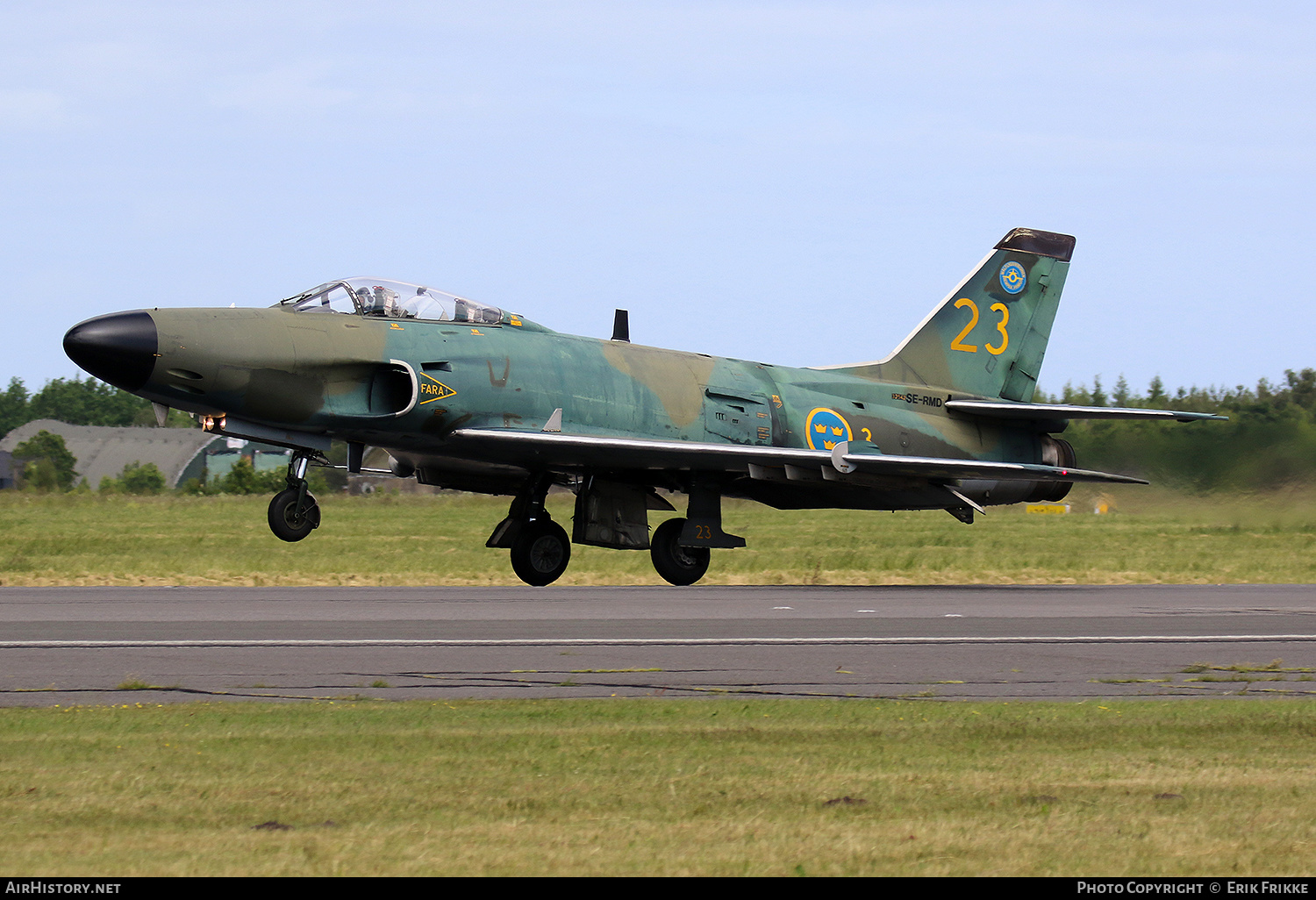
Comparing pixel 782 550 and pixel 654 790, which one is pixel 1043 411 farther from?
pixel 654 790

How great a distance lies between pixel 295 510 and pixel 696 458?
189 inches

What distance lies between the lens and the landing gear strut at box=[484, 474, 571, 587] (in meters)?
18.0

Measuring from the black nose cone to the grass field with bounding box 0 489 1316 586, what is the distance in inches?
189

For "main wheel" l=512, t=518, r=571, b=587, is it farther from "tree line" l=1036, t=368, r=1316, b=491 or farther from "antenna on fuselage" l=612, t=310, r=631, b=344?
"tree line" l=1036, t=368, r=1316, b=491

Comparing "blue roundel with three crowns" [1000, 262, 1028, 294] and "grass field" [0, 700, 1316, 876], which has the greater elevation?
"blue roundel with three crowns" [1000, 262, 1028, 294]

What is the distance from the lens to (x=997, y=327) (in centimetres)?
2141

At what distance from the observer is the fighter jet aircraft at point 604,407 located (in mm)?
15461

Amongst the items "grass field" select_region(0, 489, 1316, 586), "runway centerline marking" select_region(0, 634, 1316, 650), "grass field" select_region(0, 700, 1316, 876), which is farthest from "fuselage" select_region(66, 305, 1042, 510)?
"grass field" select_region(0, 700, 1316, 876)

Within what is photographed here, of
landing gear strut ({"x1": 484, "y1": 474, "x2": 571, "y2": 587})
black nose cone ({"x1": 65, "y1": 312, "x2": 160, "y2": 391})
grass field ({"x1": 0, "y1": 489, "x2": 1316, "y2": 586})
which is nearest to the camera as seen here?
black nose cone ({"x1": 65, "y1": 312, "x2": 160, "y2": 391})

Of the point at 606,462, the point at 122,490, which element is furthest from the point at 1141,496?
the point at 122,490

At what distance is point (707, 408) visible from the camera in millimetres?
18391

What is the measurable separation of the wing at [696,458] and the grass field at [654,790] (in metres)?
8.90

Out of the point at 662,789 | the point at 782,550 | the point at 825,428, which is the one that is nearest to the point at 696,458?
the point at 825,428
